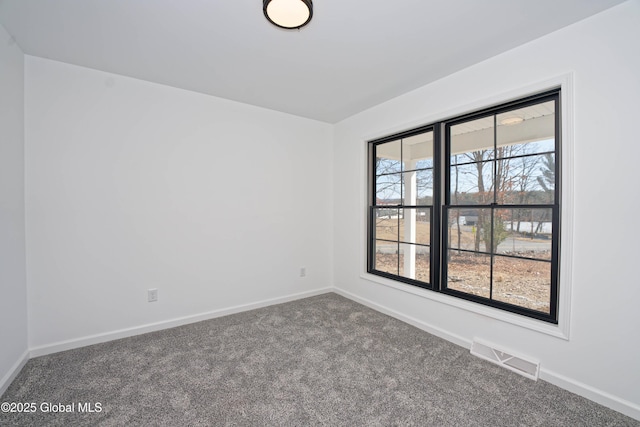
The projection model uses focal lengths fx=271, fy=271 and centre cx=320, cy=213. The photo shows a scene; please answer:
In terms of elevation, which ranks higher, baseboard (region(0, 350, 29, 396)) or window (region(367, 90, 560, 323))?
window (region(367, 90, 560, 323))

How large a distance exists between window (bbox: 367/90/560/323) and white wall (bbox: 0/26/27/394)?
352cm

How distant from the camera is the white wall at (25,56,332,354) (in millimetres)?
2428

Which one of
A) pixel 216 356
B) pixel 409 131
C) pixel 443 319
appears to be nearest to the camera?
pixel 216 356

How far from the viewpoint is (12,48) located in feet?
6.97

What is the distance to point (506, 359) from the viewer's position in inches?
87.9

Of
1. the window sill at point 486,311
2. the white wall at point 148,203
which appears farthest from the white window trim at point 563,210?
the white wall at point 148,203

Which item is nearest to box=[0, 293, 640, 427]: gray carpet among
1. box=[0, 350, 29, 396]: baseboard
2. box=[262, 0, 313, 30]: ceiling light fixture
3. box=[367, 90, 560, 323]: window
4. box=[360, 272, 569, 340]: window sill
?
box=[0, 350, 29, 396]: baseboard

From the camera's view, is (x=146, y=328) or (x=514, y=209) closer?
(x=514, y=209)

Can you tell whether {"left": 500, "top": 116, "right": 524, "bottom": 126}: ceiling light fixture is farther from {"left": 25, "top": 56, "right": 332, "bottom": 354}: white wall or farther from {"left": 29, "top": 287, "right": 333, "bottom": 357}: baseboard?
{"left": 29, "top": 287, "right": 333, "bottom": 357}: baseboard

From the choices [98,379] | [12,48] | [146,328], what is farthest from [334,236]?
[12,48]

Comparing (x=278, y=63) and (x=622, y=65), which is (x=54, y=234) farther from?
(x=622, y=65)

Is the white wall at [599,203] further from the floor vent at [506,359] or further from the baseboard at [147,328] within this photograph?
the baseboard at [147,328]

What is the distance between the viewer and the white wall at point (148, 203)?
2428 millimetres

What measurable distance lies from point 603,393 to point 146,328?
12.6ft
